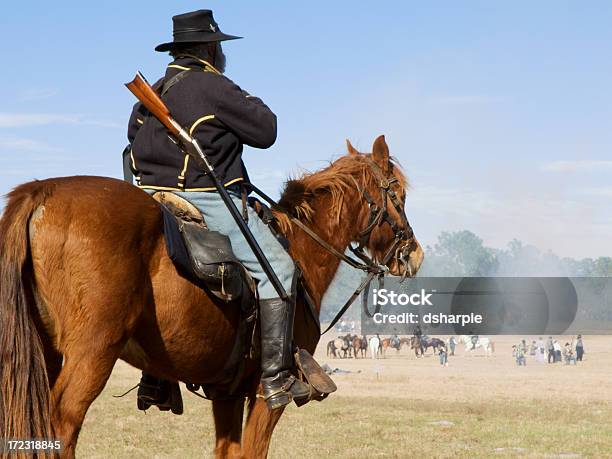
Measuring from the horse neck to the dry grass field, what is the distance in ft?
20.4

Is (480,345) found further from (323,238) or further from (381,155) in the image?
(323,238)

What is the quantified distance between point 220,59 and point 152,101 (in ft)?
2.87

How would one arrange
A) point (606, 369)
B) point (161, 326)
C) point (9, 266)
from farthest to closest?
1. point (606, 369)
2. point (161, 326)
3. point (9, 266)

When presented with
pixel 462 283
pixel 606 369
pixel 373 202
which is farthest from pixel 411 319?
pixel 373 202

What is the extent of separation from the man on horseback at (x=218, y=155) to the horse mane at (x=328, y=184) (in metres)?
0.82

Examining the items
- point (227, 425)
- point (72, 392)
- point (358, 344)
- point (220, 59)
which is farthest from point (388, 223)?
point (358, 344)

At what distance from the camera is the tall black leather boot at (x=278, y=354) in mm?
6246

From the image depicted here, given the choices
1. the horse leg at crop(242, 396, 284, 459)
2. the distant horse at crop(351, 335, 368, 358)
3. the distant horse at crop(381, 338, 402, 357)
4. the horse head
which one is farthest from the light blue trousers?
the distant horse at crop(381, 338, 402, 357)

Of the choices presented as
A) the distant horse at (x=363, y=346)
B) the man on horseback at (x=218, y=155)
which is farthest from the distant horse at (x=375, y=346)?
the man on horseback at (x=218, y=155)

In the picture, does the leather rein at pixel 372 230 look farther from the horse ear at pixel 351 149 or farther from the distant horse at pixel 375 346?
the distant horse at pixel 375 346

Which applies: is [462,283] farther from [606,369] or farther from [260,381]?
[260,381]

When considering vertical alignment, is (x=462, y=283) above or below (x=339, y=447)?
above

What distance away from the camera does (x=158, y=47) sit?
655cm

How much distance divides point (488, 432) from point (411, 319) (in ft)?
147
